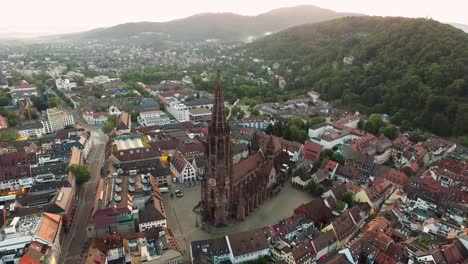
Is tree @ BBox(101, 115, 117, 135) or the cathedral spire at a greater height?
the cathedral spire

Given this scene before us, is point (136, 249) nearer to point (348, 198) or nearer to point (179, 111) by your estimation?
point (348, 198)

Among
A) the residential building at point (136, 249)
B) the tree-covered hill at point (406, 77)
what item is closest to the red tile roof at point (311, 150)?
the tree-covered hill at point (406, 77)

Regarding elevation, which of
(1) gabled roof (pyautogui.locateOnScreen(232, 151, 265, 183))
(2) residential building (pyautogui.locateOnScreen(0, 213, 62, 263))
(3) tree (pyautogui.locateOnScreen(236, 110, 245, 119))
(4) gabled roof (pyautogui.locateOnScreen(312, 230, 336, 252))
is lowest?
(3) tree (pyautogui.locateOnScreen(236, 110, 245, 119))

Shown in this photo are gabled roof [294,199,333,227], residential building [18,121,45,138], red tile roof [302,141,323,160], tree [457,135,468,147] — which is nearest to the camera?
gabled roof [294,199,333,227]

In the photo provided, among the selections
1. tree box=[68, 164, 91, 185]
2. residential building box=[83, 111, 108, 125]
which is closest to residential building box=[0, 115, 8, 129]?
residential building box=[83, 111, 108, 125]

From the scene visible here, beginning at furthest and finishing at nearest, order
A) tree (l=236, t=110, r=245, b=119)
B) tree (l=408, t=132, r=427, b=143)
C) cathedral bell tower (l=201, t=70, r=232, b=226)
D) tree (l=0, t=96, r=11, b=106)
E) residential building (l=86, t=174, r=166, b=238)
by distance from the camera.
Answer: tree (l=0, t=96, r=11, b=106)
tree (l=236, t=110, r=245, b=119)
tree (l=408, t=132, r=427, b=143)
residential building (l=86, t=174, r=166, b=238)
cathedral bell tower (l=201, t=70, r=232, b=226)

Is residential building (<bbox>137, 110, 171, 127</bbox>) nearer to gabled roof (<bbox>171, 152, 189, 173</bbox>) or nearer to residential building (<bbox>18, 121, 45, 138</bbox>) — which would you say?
Answer: residential building (<bbox>18, 121, 45, 138</bbox>)

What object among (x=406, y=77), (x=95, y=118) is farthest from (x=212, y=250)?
(x=406, y=77)

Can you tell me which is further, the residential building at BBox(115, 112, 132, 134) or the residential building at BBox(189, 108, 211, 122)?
the residential building at BBox(189, 108, 211, 122)
